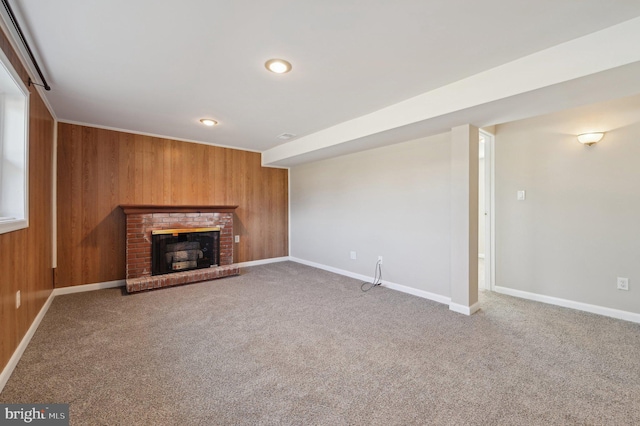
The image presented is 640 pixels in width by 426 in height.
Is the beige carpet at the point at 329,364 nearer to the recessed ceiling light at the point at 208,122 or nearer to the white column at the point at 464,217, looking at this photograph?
the white column at the point at 464,217

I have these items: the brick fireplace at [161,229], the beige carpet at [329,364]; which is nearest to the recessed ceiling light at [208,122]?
the brick fireplace at [161,229]

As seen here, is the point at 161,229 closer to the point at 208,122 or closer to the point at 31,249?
the point at 31,249

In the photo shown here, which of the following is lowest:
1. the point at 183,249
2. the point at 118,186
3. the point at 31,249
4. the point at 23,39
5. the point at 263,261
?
the point at 263,261

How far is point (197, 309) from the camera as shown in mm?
3078

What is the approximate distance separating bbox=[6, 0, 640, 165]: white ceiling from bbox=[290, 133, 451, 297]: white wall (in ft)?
2.34

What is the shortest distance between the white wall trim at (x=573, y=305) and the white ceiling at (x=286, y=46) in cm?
219

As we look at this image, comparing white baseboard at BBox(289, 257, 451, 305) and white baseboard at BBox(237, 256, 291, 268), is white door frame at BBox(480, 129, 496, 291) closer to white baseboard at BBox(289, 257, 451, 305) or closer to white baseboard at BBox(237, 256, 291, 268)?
white baseboard at BBox(289, 257, 451, 305)

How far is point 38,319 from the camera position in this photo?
263cm

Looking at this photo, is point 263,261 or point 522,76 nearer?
point 522,76

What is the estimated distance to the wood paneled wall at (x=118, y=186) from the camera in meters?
3.62

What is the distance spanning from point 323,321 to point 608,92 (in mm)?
3017

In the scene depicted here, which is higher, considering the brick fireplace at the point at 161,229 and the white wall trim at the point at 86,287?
the brick fireplace at the point at 161,229

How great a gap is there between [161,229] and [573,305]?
5.36 metres

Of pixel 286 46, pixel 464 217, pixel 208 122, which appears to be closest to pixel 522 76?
pixel 464 217
